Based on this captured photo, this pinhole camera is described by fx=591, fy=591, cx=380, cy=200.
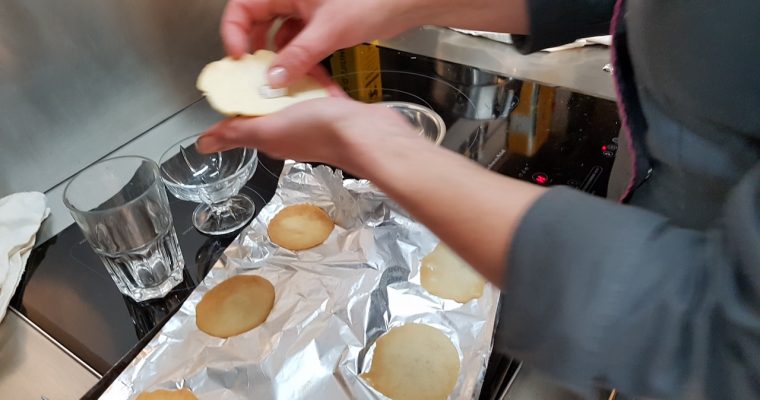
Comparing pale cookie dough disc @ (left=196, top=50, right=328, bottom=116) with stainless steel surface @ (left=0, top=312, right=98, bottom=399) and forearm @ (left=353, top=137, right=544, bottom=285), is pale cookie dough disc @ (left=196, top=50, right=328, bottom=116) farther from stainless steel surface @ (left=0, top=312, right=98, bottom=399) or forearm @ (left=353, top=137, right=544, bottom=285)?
stainless steel surface @ (left=0, top=312, right=98, bottom=399)

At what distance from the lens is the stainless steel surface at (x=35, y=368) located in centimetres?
61

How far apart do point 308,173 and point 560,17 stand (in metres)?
0.40

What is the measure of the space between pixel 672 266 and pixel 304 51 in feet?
1.33

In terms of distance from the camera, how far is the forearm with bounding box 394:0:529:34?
2.00 feet

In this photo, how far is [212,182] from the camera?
80 cm

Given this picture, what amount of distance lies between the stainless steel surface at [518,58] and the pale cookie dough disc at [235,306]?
54cm

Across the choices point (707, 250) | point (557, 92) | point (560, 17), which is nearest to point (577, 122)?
point (557, 92)

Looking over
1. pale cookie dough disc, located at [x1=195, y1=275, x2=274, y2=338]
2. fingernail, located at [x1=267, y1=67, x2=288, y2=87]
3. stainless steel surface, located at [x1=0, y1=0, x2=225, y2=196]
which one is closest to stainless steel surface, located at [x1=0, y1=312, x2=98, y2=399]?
pale cookie dough disc, located at [x1=195, y1=275, x2=274, y2=338]

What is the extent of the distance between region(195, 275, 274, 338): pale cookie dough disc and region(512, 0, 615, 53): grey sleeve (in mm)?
408

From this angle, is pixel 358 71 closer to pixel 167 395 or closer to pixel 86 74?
pixel 86 74

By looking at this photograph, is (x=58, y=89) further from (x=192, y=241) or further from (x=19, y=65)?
(x=192, y=241)

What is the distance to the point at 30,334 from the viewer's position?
657mm

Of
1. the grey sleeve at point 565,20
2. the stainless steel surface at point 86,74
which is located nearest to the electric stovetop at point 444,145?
the stainless steel surface at point 86,74

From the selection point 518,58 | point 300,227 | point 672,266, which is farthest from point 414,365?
point 518,58
